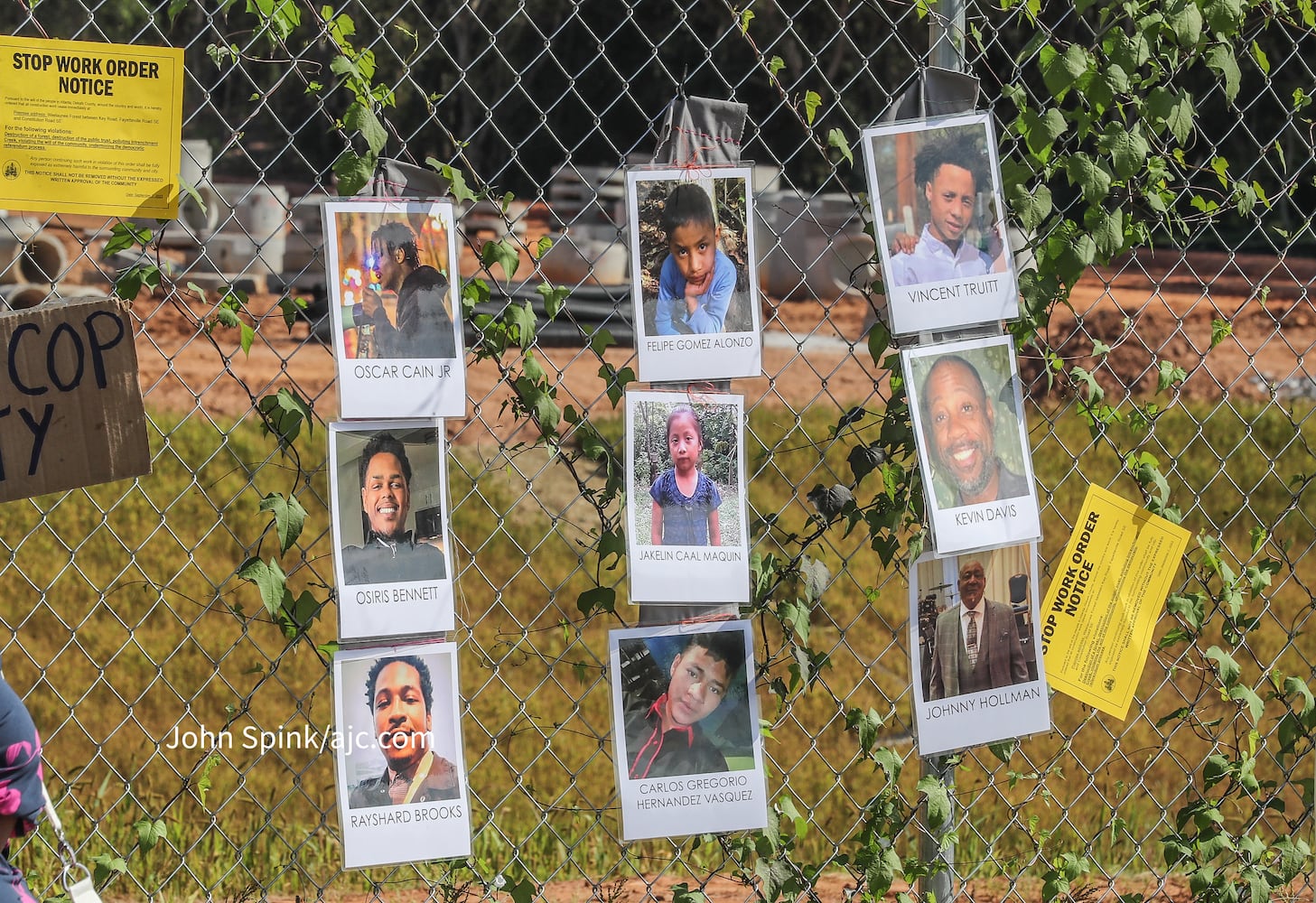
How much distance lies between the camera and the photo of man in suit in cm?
196

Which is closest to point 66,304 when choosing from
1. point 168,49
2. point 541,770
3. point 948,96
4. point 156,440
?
point 168,49

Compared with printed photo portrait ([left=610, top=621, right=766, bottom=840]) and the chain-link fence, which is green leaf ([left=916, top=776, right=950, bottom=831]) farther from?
printed photo portrait ([left=610, top=621, right=766, bottom=840])

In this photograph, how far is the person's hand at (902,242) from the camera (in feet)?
6.10

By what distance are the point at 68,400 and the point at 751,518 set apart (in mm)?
1029

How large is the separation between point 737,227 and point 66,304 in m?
0.91

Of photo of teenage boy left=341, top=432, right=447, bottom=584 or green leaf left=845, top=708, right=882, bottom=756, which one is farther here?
green leaf left=845, top=708, right=882, bottom=756

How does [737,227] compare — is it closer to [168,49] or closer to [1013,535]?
[1013,535]

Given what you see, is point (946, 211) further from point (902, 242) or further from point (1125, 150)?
point (1125, 150)

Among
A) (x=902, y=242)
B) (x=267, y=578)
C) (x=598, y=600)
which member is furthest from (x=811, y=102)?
(x=267, y=578)

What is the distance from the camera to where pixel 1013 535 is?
1918mm

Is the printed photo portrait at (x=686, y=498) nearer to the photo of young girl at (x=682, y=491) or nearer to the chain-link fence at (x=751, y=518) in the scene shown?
the photo of young girl at (x=682, y=491)

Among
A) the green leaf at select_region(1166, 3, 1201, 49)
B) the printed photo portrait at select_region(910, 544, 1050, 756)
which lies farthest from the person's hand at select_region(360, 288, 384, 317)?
the green leaf at select_region(1166, 3, 1201, 49)

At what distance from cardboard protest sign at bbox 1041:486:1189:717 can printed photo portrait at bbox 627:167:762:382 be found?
70 cm

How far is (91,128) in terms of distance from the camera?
1.66m
